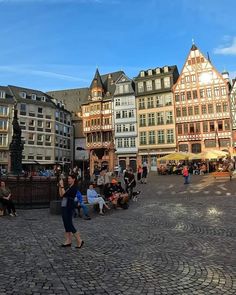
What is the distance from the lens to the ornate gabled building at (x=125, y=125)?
5841cm

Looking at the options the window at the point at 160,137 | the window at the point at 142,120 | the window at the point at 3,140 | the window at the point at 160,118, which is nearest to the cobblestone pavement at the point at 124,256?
the window at the point at 160,137

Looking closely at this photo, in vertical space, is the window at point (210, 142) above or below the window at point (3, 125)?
below

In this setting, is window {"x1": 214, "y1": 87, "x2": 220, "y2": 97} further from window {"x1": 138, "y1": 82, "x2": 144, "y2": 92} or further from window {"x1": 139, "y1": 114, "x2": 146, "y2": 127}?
window {"x1": 138, "y1": 82, "x2": 144, "y2": 92}

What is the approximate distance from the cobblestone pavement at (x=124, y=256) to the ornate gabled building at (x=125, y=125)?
4621 cm

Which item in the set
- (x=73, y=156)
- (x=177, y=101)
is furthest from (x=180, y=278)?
(x=73, y=156)

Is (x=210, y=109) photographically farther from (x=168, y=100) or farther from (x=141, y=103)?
(x=141, y=103)

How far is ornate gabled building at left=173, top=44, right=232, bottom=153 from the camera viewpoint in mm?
51156

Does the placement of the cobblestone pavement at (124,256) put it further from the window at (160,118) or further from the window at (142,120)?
the window at (142,120)

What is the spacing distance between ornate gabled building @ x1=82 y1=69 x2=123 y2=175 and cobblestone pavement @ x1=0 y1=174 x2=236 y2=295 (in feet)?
157

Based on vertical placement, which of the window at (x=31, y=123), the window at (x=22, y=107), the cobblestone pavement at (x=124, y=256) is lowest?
the cobblestone pavement at (x=124, y=256)

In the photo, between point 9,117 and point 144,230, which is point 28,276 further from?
point 9,117

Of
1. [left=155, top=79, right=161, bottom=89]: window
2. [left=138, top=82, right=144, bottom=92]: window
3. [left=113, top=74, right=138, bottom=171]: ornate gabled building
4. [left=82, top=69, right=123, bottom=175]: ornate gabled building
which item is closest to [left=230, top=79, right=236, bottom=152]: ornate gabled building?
[left=155, top=79, right=161, bottom=89]: window

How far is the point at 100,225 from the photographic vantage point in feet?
35.6

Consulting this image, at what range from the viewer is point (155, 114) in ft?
188
